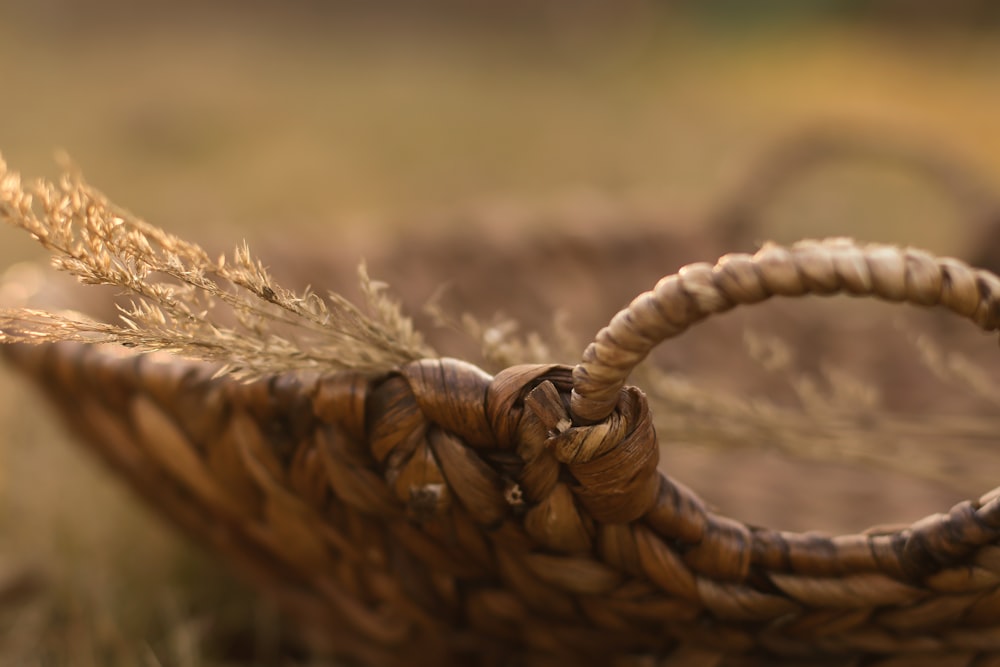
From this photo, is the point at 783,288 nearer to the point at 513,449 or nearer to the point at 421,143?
the point at 513,449

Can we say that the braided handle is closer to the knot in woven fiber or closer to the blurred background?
the knot in woven fiber

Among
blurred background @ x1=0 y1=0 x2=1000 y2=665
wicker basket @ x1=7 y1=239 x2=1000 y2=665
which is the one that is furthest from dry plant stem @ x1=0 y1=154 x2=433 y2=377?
blurred background @ x1=0 y1=0 x2=1000 y2=665

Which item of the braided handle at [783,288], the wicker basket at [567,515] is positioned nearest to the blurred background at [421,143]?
the wicker basket at [567,515]

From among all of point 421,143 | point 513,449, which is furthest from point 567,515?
point 421,143

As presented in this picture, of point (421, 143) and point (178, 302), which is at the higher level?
point (421, 143)

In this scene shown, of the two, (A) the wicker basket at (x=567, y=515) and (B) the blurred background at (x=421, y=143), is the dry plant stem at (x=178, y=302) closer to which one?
(A) the wicker basket at (x=567, y=515)

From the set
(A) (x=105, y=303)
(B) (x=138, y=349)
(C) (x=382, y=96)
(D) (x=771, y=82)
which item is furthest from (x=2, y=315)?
(D) (x=771, y=82)
